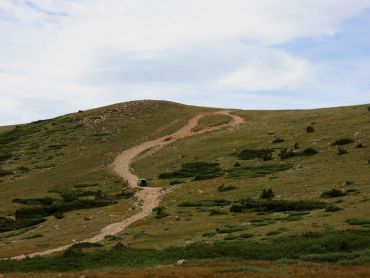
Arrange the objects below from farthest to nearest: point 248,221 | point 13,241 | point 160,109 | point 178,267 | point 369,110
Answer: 1. point 160,109
2. point 369,110
3. point 13,241
4. point 248,221
5. point 178,267

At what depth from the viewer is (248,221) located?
39500mm

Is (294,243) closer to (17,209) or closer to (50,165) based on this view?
(17,209)

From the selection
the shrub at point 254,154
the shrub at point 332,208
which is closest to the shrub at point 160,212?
the shrub at point 332,208

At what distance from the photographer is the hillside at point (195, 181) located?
35.2 meters

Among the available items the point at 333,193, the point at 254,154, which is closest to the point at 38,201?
the point at 254,154

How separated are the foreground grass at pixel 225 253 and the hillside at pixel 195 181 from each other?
0.47 ft

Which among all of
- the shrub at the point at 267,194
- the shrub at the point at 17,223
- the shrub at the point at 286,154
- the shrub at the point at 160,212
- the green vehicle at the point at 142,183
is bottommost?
the shrub at the point at 17,223

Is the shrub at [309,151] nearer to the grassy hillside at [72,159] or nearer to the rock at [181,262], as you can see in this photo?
the grassy hillside at [72,159]

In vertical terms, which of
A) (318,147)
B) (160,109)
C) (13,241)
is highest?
(160,109)

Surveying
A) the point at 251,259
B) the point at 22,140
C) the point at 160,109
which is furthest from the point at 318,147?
the point at 22,140

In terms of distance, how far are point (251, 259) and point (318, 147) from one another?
128ft

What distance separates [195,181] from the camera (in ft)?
201

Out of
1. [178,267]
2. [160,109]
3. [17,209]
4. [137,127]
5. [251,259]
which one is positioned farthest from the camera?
[160,109]

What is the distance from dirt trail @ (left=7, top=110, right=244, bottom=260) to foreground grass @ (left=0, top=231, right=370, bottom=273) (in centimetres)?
478
